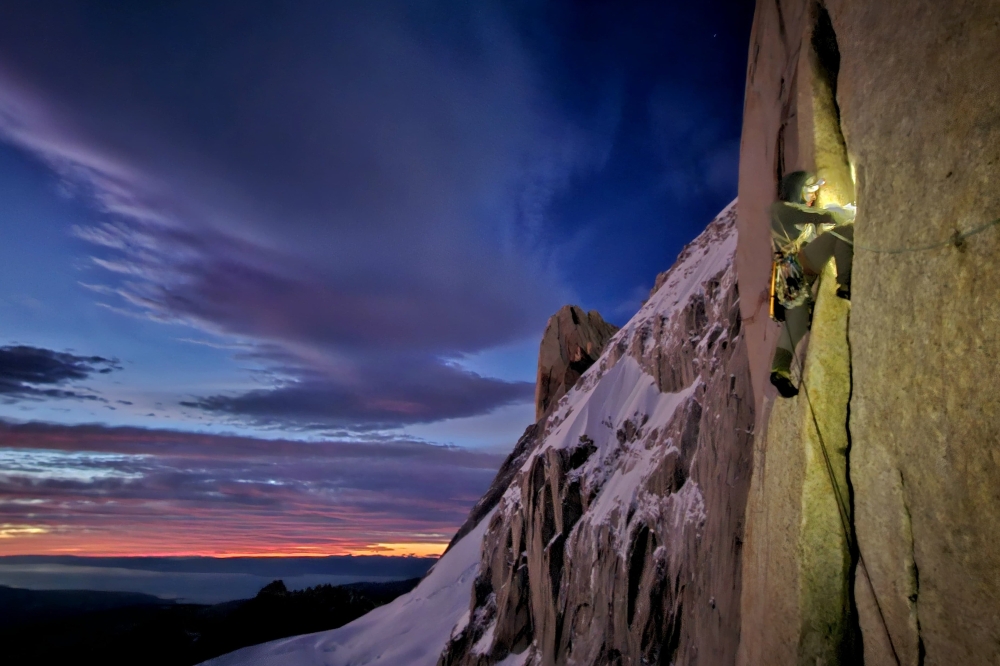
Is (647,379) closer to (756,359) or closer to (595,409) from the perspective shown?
(595,409)

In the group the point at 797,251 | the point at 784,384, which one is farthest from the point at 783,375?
the point at 797,251

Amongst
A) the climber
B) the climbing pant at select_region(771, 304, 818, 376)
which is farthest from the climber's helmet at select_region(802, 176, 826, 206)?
the climbing pant at select_region(771, 304, 818, 376)

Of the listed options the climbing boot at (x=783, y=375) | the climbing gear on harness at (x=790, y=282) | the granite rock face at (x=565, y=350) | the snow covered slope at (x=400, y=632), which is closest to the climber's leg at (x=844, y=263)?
the climbing gear on harness at (x=790, y=282)

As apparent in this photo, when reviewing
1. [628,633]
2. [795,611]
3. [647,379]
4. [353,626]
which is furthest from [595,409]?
[353,626]

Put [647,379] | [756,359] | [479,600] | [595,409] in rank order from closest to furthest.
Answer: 1. [756,359]
2. [647,379]
3. [595,409]
4. [479,600]

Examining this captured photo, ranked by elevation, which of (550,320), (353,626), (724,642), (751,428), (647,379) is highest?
(550,320)

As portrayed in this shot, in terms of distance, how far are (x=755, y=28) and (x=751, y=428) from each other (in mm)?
8854

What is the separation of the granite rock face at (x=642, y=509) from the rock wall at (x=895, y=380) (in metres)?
7.11

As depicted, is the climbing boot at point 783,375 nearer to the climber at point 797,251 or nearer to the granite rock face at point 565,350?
the climber at point 797,251

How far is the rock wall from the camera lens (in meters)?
3.88

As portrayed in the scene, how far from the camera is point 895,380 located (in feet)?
15.5

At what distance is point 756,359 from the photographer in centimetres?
827

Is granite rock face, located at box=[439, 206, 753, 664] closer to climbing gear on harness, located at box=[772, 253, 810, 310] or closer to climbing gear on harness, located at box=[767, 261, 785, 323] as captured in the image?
climbing gear on harness, located at box=[767, 261, 785, 323]

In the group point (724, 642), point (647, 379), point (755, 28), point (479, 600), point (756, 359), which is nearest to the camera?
point (756, 359)
